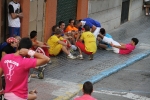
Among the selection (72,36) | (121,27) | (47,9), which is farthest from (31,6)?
(121,27)

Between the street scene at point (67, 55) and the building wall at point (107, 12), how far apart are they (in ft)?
0.14

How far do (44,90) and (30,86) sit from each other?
0.45 m

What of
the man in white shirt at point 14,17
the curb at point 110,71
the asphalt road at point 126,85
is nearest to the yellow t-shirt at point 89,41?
the curb at point 110,71

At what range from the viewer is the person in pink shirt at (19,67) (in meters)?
8.02

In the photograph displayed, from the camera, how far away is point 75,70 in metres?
14.1

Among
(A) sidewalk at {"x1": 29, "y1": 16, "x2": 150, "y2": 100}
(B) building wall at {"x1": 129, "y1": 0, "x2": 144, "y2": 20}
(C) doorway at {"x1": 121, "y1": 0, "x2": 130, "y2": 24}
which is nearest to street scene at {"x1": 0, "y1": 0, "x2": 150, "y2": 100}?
(A) sidewalk at {"x1": 29, "y1": 16, "x2": 150, "y2": 100}

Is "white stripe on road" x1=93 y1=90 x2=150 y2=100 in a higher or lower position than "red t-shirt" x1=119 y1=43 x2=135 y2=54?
lower

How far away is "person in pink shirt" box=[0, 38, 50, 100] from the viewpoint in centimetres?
802

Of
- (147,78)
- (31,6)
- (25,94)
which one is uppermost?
(31,6)

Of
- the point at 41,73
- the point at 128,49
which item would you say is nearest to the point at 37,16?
the point at 41,73

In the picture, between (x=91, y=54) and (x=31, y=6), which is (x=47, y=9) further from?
(x=91, y=54)

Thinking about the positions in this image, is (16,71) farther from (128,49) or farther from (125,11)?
(125,11)

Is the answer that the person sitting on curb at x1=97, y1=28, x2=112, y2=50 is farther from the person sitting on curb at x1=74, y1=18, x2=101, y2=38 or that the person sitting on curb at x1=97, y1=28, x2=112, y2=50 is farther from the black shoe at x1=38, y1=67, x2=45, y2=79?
the black shoe at x1=38, y1=67, x2=45, y2=79

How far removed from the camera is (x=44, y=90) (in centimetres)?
1169
